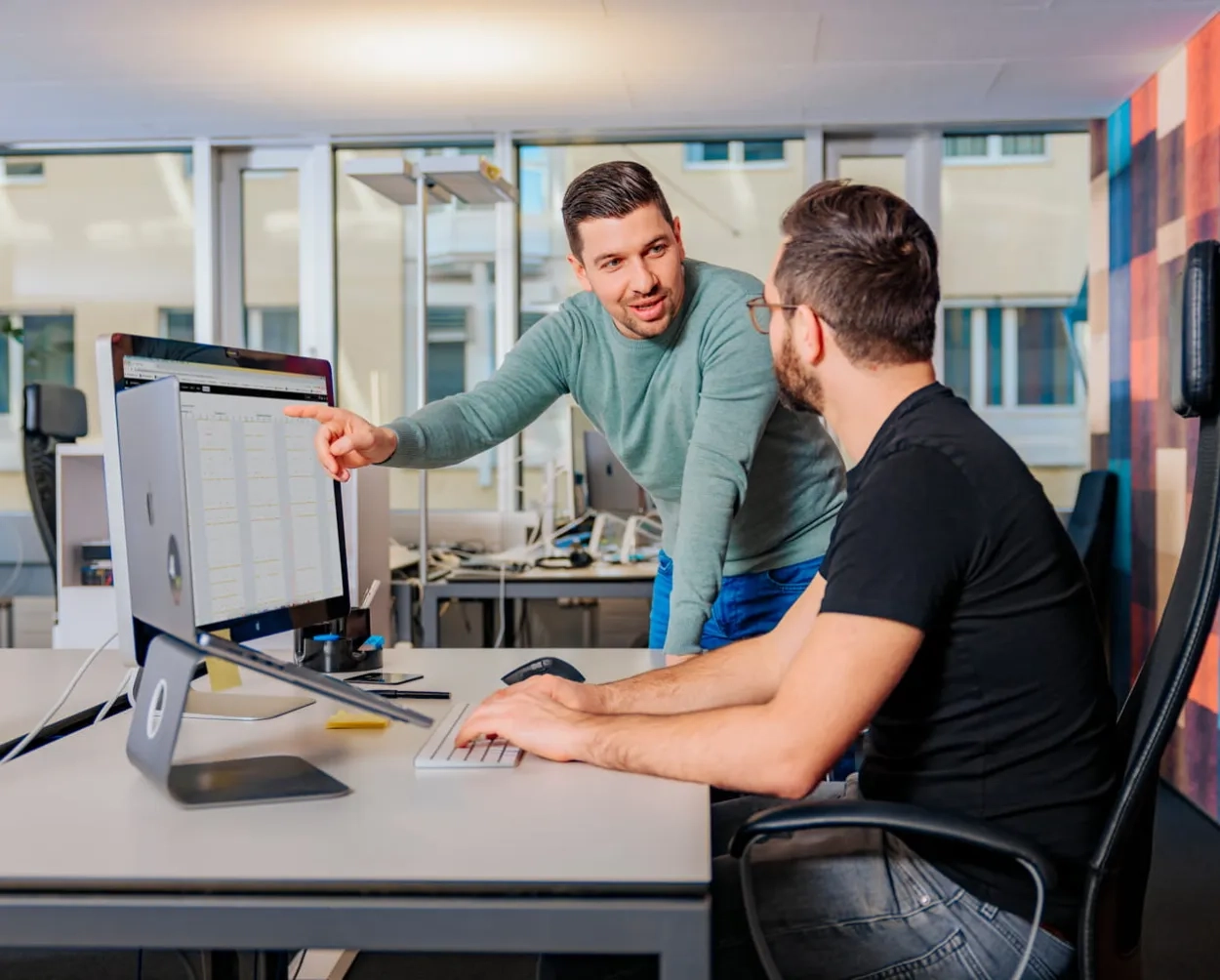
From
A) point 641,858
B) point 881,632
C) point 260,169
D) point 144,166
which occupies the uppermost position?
point 144,166

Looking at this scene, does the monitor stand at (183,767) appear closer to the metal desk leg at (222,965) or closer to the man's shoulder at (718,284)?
the metal desk leg at (222,965)

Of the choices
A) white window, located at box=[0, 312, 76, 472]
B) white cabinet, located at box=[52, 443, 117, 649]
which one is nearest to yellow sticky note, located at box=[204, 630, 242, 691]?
white cabinet, located at box=[52, 443, 117, 649]

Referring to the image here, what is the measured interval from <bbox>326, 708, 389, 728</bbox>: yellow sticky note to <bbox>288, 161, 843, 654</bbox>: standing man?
1.42ft

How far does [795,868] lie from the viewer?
1308 mm

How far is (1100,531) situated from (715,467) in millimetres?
3276

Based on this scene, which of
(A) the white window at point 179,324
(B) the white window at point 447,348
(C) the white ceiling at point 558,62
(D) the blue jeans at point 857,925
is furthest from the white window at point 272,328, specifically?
(D) the blue jeans at point 857,925

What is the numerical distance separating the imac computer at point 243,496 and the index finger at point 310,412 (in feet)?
0.06

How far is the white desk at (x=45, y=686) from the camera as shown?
166 cm

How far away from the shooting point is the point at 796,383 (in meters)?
1.48

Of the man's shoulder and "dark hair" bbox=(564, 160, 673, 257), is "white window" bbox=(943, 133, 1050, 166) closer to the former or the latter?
the man's shoulder

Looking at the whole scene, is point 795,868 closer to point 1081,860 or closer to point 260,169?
point 1081,860

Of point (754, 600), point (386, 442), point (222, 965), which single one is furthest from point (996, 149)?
point (222, 965)

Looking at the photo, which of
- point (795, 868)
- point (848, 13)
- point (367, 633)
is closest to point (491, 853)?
point (795, 868)

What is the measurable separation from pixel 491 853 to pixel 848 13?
11.3ft
